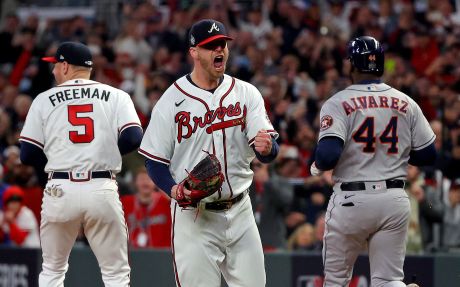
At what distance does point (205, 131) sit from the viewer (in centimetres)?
696

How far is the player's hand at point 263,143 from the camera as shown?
6645mm

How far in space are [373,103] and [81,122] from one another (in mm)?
2212

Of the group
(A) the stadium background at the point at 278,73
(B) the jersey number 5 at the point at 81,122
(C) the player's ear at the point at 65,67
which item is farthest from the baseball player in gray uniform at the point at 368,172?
(A) the stadium background at the point at 278,73

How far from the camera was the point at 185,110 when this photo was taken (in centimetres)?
699

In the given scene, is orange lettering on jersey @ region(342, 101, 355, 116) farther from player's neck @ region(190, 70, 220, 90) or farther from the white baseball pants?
the white baseball pants

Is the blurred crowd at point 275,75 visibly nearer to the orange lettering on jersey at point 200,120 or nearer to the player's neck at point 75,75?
the player's neck at point 75,75

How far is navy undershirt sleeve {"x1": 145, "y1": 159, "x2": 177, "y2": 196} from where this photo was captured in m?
6.88

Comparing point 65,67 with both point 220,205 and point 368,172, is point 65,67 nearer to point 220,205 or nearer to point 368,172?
point 220,205

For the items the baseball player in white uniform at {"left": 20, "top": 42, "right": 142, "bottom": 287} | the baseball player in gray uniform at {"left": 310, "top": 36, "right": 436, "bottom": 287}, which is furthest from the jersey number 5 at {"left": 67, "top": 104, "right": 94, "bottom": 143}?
the baseball player in gray uniform at {"left": 310, "top": 36, "right": 436, "bottom": 287}

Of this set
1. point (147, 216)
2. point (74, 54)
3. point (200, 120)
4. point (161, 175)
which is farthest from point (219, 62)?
point (147, 216)

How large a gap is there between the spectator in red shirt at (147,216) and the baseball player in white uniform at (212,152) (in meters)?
3.98

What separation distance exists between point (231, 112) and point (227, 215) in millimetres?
663

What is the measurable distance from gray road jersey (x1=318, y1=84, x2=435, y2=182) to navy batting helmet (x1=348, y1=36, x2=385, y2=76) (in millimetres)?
156

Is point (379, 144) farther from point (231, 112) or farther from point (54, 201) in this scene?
point (54, 201)
